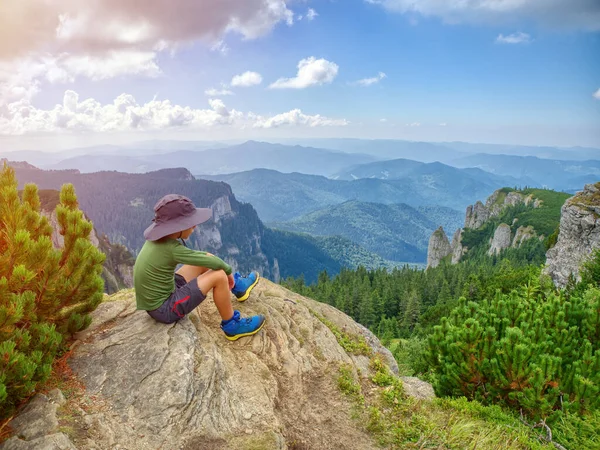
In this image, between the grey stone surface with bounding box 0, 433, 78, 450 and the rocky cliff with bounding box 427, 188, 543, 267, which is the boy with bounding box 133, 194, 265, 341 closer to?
the grey stone surface with bounding box 0, 433, 78, 450

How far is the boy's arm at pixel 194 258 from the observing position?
6.92m

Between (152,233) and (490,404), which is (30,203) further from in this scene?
(490,404)

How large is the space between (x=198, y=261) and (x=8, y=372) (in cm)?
325

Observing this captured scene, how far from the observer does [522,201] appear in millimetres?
154500

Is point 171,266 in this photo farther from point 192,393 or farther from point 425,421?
point 425,421

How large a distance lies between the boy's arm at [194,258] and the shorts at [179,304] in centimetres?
53

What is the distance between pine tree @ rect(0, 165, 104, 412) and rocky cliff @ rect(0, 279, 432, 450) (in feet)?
2.20

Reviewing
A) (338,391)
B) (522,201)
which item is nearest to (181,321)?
(338,391)

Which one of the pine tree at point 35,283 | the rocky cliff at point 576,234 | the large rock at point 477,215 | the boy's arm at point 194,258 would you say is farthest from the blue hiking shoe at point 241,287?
the large rock at point 477,215

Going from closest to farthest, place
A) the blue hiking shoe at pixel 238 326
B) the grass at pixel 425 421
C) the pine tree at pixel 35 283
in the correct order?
1. the pine tree at pixel 35 283
2. the grass at pixel 425 421
3. the blue hiking shoe at pixel 238 326

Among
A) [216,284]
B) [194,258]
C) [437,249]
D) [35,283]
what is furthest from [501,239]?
[35,283]

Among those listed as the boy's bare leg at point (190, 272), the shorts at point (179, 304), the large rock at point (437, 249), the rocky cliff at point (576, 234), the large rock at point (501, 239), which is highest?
the boy's bare leg at point (190, 272)

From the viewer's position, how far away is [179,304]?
7.13m

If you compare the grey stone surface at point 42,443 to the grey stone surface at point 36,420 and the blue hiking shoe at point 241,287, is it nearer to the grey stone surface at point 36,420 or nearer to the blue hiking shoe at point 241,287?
the grey stone surface at point 36,420
